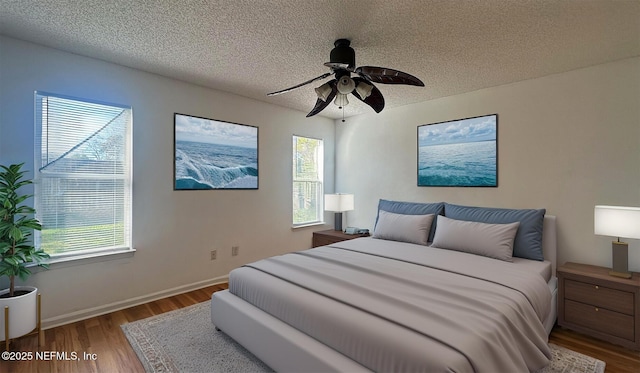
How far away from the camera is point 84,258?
8.80 feet

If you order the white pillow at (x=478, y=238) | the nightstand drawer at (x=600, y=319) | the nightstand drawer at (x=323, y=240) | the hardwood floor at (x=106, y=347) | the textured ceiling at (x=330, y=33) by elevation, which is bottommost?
the hardwood floor at (x=106, y=347)

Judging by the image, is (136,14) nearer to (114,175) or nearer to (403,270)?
(114,175)

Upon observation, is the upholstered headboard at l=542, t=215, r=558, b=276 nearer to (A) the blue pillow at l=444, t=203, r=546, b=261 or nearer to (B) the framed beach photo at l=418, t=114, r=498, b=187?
(A) the blue pillow at l=444, t=203, r=546, b=261

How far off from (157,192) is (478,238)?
339cm

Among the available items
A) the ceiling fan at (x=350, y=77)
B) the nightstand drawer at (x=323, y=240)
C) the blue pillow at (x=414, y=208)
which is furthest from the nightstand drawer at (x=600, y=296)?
the nightstand drawer at (x=323, y=240)

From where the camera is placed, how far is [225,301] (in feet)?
7.56

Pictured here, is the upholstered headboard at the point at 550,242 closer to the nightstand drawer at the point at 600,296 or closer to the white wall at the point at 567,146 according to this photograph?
the white wall at the point at 567,146

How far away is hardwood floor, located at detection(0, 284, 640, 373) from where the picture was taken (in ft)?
6.61

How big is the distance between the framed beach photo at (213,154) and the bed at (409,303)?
154cm

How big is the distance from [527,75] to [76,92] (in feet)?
14.6

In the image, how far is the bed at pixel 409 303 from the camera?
1402mm

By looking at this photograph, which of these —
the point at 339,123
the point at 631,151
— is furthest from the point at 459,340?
the point at 339,123

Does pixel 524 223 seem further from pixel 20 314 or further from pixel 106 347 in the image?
pixel 20 314

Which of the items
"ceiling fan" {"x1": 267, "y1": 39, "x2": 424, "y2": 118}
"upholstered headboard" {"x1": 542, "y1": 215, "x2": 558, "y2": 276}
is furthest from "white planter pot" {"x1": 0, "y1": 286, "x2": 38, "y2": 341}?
"upholstered headboard" {"x1": 542, "y1": 215, "x2": 558, "y2": 276}
